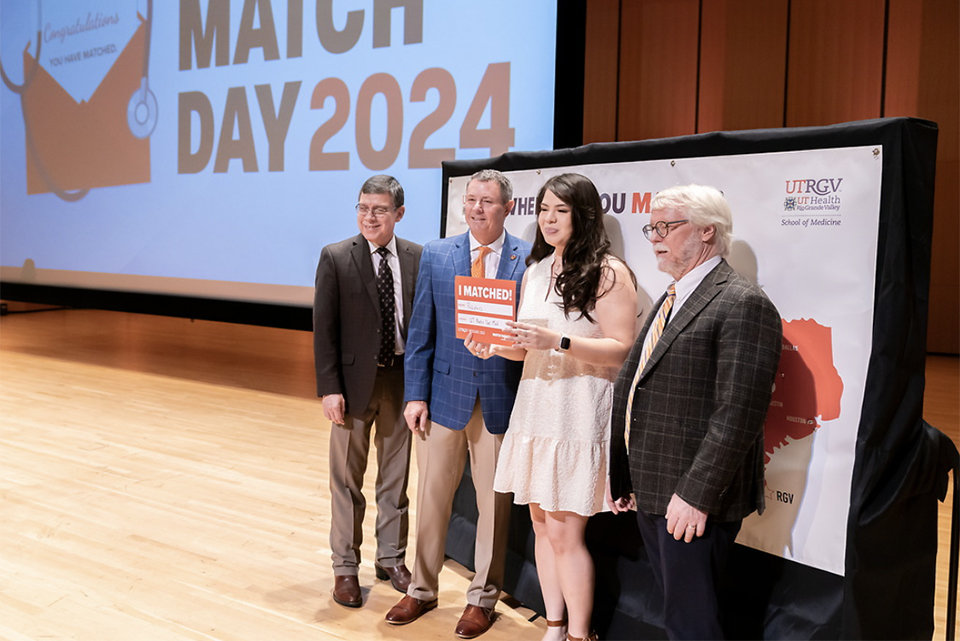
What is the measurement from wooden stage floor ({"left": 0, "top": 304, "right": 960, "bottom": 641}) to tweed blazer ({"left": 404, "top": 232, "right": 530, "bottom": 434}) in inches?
32.0

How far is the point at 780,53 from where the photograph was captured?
10.4m

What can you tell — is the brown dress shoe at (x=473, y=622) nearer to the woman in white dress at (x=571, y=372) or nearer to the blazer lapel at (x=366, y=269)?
the woman in white dress at (x=571, y=372)

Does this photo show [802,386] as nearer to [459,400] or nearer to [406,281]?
[459,400]

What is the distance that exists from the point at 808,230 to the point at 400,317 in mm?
1518

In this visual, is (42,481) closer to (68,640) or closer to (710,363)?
(68,640)

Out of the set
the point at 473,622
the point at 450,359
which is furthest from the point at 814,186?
the point at 473,622

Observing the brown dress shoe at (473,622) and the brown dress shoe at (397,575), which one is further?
the brown dress shoe at (397,575)

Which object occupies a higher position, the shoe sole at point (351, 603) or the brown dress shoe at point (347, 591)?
the brown dress shoe at point (347, 591)

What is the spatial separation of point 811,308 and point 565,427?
779 mm

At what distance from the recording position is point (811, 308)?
2.29 m

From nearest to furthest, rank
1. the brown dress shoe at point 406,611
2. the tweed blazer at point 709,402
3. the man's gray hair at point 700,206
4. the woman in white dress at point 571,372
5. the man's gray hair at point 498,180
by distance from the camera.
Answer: the tweed blazer at point 709,402, the man's gray hair at point 700,206, the woman in white dress at point 571,372, the man's gray hair at point 498,180, the brown dress shoe at point 406,611

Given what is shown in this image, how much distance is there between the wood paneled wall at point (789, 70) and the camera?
32.2 feet

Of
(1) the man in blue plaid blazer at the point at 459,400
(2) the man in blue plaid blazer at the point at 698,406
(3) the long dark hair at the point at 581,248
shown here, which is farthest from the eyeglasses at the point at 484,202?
(2) the man in blue plaid blazer at the point at 698,406

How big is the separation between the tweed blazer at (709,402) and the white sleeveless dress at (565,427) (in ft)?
0.80
